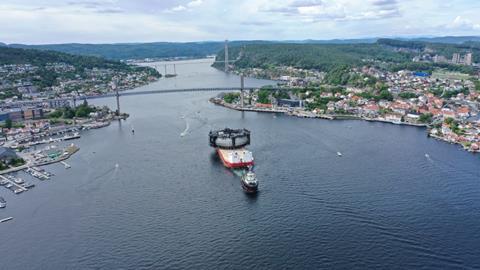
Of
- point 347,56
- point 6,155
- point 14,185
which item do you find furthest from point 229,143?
point 347,56

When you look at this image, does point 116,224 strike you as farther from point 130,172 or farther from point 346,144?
point 346,144

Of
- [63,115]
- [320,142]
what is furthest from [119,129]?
[320,142]

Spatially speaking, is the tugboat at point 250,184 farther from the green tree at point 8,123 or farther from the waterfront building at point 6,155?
the green tree at point 8,123

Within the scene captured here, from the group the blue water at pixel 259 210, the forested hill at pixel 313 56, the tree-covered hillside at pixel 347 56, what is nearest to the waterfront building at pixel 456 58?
the tree-covered hillside at pixel 347 56

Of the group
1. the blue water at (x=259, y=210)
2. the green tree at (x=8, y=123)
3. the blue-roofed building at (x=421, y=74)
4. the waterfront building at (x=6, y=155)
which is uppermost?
the blue-roofed building at (x=421, y=74)

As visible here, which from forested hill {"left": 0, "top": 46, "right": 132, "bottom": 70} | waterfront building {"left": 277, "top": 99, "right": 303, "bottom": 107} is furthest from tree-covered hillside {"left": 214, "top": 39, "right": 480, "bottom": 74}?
waterfront building {"left": 277, "top": 99, "right": 303, "bottom": 107}

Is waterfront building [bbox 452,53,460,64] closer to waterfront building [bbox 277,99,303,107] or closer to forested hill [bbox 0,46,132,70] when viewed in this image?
waterfront building [bbox 277,99,303,107]

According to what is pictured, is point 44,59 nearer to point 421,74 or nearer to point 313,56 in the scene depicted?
point 313,56
